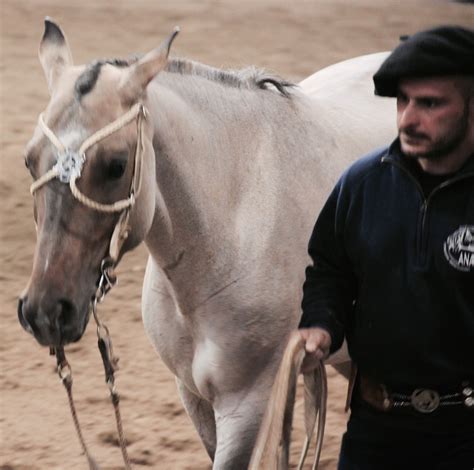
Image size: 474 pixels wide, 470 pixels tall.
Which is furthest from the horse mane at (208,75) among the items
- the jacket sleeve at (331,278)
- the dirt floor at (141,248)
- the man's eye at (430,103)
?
the dirt floor at (141,248)

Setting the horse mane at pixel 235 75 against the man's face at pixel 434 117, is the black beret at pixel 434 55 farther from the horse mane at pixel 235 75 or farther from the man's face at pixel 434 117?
the horse mane at pixel 235 75

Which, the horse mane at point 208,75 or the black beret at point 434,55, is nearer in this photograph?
the black beret at point 434,55

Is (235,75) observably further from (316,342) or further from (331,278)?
(316,342)

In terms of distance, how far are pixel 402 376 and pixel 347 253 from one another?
34cm

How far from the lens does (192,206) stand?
3771mm

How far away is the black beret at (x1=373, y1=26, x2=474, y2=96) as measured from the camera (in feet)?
9.41

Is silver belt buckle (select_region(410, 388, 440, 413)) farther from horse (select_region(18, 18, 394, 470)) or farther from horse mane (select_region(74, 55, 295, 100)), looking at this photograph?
horse mane (select_region(74, 55, 295, 100))

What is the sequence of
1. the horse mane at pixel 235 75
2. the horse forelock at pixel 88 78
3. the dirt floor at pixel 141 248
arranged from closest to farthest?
the horse forelock at pixel 88 78, the horse mane at pixel 235 75, the dirt floor at pixel 141 248

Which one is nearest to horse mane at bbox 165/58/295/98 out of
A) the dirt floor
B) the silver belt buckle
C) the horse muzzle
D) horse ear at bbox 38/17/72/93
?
horse ear at bbox 38/17/72/93

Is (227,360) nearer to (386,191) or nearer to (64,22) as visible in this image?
(386,191)

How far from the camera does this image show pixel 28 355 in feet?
19.9

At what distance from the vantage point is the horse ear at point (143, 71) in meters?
3.46

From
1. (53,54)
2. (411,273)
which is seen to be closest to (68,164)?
(53,54)

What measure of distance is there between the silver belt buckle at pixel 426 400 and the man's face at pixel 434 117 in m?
0.58
